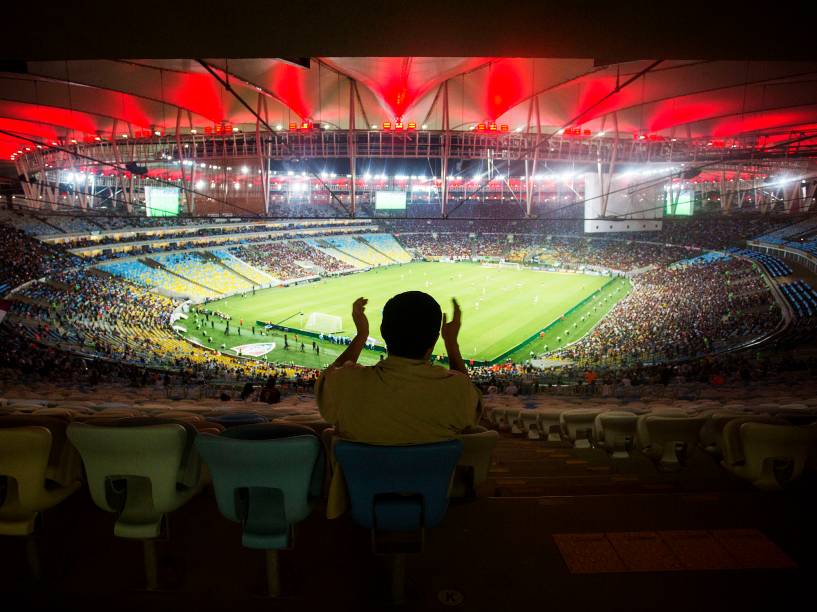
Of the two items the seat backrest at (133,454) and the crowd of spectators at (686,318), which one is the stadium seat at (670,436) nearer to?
the seat backrest at (133,454)

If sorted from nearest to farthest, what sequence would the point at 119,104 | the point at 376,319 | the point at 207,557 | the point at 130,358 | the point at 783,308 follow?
the point at 207,557, the point at 130,358, the point at 783,308, the point at 119,104, the point at 376,319

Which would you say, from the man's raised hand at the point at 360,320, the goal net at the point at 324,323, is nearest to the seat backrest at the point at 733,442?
the man's raised hand at the point at 360,320

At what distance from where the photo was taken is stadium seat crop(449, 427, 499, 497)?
2.38m

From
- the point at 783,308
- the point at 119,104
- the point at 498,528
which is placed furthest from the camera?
the point at 119,104

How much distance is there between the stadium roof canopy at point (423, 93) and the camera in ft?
64.0

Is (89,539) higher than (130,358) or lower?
higher

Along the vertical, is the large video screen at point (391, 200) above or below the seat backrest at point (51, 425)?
above

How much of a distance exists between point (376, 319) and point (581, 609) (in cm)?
3078

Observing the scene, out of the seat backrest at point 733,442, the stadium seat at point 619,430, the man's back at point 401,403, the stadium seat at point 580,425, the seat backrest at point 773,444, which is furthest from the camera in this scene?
the stadium seat at point 580,425

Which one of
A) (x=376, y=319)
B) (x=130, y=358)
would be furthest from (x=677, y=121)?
(x=130, y=358)

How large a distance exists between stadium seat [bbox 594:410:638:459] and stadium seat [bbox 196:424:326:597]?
2.73m

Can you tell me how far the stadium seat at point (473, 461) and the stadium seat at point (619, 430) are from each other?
188 centimetres

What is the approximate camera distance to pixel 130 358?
68.2 feet

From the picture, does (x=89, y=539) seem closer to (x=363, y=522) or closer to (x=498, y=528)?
(x=363, y=522)
